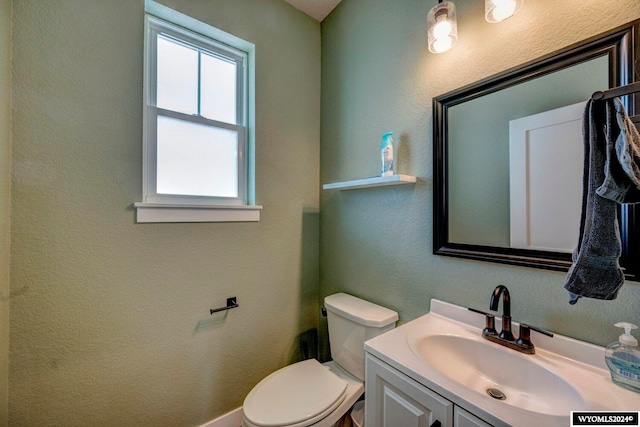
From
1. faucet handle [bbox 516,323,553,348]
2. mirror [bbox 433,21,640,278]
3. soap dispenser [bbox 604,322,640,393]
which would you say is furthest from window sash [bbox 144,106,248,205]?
soap dispenser [bbox 604,322,640,393]

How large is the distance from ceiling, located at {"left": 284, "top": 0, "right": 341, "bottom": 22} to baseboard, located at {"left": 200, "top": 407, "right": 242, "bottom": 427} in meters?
2.59

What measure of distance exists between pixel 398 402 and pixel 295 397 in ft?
1.89

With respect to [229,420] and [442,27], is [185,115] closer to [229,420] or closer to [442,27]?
[442,27]

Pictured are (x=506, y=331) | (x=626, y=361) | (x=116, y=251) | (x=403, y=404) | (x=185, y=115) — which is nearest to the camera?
(x=626, y=361)

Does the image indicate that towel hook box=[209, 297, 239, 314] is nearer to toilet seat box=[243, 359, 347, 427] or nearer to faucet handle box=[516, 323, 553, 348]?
toilet seat box=[243, 359, 347, 427]

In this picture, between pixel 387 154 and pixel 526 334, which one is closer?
pixel 526 334

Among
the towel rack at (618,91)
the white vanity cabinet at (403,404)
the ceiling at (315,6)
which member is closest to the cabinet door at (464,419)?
the white vanity cabinet at (403,404)

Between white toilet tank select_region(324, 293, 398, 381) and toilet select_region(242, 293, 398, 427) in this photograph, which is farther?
white toilet tank select_region(324, 293, 398, 381)

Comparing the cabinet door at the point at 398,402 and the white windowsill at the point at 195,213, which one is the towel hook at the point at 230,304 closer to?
the white windowsill at the point at 195,213

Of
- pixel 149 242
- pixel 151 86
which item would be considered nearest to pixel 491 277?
pixel 149 242

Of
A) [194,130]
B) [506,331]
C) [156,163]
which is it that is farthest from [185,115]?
[506,331]

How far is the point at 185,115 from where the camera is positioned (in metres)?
1.41

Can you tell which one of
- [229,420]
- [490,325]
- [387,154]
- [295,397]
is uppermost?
[387,154]

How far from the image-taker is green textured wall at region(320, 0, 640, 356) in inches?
32.9
